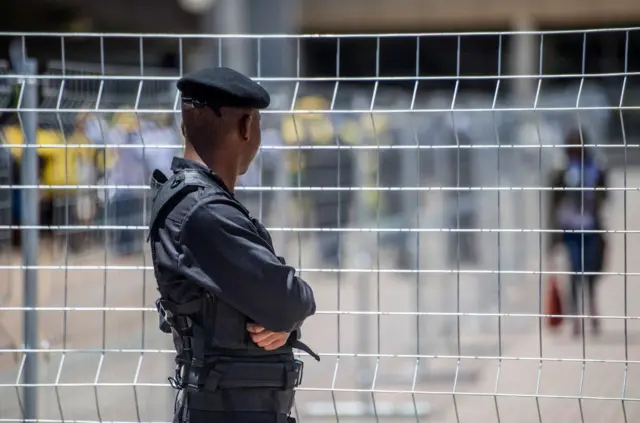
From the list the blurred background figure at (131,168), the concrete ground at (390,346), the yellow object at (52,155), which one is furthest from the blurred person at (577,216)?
the yellow object at (52,155)

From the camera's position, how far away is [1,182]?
15.1 feet

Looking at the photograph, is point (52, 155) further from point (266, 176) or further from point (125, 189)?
point (266, 176)

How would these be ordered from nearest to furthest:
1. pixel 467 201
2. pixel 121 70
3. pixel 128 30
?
pixel 121 70 → pixel 467 201 → pixel 128 30

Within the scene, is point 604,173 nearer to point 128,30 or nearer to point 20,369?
point 20,369

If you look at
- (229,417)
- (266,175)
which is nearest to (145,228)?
(266,175)

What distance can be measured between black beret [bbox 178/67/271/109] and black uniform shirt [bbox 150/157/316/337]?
24 centimetres

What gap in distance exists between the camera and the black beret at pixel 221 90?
2932 millimetres

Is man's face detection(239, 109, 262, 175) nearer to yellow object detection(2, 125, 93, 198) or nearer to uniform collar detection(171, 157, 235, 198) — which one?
uniform collar detection(171, 157, 235, 198)

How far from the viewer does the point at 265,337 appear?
114 inches

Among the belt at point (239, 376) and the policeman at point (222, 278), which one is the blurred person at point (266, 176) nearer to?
the policeman at point (222, 278)

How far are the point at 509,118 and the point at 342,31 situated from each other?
19.5 m

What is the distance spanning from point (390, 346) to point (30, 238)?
175 inches

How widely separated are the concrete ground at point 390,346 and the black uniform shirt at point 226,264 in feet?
3.75

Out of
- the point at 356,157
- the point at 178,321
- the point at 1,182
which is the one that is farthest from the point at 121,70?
the point at 178,321
